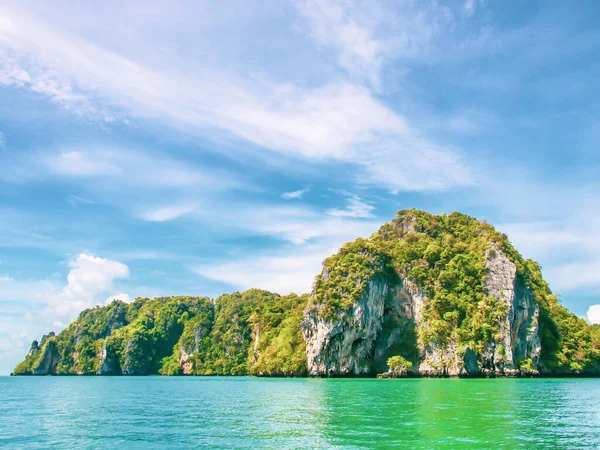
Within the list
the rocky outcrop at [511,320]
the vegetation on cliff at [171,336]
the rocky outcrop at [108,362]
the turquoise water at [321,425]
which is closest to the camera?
the turquoise water at [321,425]

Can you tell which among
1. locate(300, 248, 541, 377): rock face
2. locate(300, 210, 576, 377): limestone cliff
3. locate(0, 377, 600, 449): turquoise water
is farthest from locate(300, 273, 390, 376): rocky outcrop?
locate(0, 377, 600, 449): turquoise water

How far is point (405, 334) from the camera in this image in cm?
8488

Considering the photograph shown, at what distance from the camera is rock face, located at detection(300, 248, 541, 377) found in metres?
72.1

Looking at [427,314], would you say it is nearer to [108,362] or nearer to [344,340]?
[344,340]

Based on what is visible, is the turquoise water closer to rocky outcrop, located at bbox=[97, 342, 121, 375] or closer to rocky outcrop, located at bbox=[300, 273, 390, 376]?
rocky outcrop, located at bbox=[300, 273, 390, 376]

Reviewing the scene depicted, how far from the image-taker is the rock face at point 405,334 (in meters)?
72.1

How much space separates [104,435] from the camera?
20328mm

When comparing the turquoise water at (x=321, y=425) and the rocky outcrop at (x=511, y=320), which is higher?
the rocky outcrop at (x=511, y=320)

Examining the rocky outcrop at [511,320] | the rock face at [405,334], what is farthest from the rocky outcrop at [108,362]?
the rocky outcrop at [511,320]

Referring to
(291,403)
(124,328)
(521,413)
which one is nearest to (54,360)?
(124,328)

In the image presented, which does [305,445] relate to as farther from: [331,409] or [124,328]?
[124,328]

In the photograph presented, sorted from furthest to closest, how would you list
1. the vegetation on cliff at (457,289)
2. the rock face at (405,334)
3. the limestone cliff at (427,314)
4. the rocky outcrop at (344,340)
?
the rocky outcrop at (344,340) → the vegetation on cliff at (457,289) → the limestone cliff at (427,314) → the rock face at (405,334)

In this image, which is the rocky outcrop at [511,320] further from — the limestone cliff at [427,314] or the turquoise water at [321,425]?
the turquoise water at [321,425]

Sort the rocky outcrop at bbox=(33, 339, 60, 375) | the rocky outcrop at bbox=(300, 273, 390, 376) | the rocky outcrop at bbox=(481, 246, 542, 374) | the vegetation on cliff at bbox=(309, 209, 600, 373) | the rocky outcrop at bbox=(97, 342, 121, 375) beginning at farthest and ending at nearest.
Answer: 1. the rocky outcrop at bbox=(33, 339, 60, 375)
2. the rocky outcrop at bbox=(97, 342, 121, 375)
3. the rocky outcrop at bbox=(300, 273, 390, 376)
4. the vegetation on cliff at bbox=(309, 209, 600, 373)
5. the rocky outcrop at bbox=(481, 246, 542, 374)
